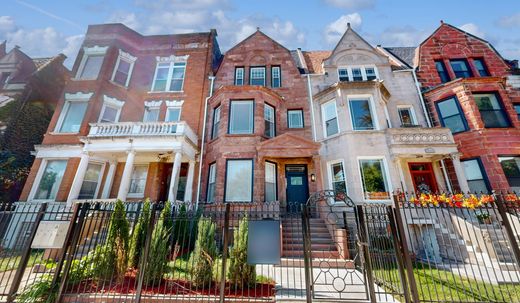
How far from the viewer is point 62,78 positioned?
18562 mm

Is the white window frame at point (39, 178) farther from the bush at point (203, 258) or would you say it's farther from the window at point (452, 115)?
the window at point (452, 115)

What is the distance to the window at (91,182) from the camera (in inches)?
513

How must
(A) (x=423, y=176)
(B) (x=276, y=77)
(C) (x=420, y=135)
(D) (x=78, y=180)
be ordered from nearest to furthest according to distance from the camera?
(D) (x=78, y=180), (C) (x=420, y=135), (A) (x=423, y=176), (B) (x=276, y=77)

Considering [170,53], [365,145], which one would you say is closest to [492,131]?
[365,145]

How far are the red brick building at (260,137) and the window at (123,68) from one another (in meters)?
6.96

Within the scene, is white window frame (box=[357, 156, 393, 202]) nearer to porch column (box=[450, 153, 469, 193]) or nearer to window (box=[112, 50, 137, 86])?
porch column (box=[450, 153, 469, 193])

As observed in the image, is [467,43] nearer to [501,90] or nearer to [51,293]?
[501,90]

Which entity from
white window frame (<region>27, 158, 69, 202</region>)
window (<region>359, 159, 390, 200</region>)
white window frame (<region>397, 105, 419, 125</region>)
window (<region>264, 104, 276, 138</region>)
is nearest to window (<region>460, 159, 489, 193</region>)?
white window frame (<region>397, 105, 419, 125</region>)

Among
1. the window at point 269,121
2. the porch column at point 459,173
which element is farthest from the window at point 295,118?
the porch column at point 459,173

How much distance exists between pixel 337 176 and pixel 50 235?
1191cm

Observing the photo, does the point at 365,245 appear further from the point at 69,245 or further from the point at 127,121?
the point at 127,121

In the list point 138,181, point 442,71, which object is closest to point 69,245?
point 138,181

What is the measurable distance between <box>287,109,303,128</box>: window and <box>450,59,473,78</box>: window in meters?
11.0

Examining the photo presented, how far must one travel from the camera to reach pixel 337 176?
12.4 metres
